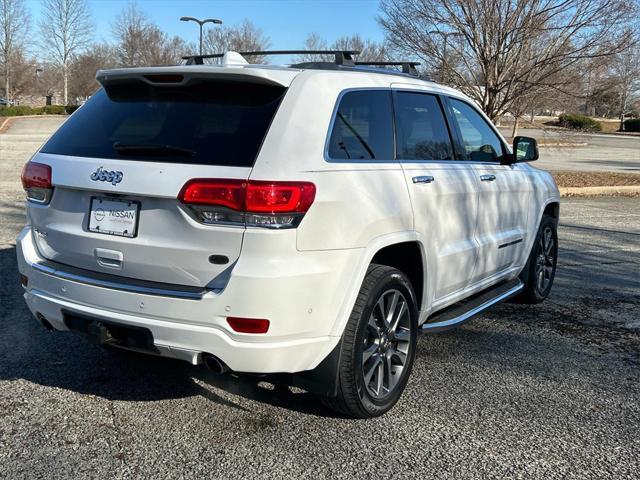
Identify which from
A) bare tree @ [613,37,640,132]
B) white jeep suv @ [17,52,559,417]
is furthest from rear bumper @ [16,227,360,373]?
bare tree @ [613,37,640,132]

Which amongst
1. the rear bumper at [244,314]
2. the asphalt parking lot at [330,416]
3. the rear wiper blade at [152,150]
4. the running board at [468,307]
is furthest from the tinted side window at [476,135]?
the rear wiper blade at [152,150]

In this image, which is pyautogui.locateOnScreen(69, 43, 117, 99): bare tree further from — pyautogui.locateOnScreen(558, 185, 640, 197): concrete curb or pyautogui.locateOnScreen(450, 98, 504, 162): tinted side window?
pyautogui.locateOnScreen(450, 98, 504, 162): tinted side window

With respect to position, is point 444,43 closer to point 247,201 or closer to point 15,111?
point 247,201

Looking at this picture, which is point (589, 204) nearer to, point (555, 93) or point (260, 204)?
point (555, 93)

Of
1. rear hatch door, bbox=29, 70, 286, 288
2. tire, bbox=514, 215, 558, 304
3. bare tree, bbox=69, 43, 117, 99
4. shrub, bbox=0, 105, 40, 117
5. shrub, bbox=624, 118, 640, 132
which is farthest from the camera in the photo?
shrub, bbox=624, 118, 640, 132

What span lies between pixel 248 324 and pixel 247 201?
551mm

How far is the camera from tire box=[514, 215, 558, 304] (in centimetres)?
572

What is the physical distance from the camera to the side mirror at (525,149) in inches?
209

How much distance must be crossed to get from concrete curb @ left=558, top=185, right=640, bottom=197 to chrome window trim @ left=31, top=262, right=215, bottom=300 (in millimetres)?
13079

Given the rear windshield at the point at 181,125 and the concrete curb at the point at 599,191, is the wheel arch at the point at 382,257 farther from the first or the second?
the concrete curb at the point at 599,191

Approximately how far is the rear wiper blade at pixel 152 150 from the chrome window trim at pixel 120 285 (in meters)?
0.63

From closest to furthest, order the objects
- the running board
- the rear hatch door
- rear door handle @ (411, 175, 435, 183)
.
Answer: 1. the rear hatch door
2. rear door handle @ (411, 175, 435, 183)
3. the running board

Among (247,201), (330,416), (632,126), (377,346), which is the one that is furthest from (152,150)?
(632,126)

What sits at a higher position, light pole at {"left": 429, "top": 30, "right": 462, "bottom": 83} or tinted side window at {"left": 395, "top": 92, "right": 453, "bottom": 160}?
light pole at {"left": 429, "top": 30, "right": 462, "bottom": 83}
